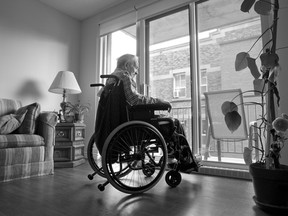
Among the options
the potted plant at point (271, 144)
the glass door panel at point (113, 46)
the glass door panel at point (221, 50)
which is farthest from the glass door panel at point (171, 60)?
the potted plant at point (271, 144)

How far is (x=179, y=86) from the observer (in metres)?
2.73

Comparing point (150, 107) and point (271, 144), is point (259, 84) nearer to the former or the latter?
point (271, 144)

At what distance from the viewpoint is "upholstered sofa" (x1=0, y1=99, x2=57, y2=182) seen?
1.75m

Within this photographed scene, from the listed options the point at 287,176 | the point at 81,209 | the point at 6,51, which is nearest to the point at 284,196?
the point at 287,176

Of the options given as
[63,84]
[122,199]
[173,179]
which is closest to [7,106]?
[63,84]

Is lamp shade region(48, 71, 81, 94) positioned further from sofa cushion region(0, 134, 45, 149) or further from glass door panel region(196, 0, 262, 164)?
glass door panel region(196, 0, 262, 164)

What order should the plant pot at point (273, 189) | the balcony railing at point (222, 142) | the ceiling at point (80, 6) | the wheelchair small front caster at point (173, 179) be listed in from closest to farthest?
the plant pot at point (273, 189) < the wheelchair small front caster at point (173, 179) < the balcony railing at point (222, 142) < the ceiling at point (80, 6)

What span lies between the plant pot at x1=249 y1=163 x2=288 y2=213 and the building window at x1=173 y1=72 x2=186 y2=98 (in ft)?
5.50

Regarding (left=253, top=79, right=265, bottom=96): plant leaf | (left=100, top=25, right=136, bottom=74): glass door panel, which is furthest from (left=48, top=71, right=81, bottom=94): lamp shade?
(left=253, top=79, right=265, bottom=96): plant leaf

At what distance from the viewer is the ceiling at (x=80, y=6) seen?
3.10 metres

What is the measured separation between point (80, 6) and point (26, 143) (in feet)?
7.73

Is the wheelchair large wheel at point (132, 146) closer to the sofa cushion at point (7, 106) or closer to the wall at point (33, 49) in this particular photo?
the sofa cushion at point (7, 106)

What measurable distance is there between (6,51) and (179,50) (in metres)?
2.30

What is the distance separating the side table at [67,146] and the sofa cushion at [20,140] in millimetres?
500
